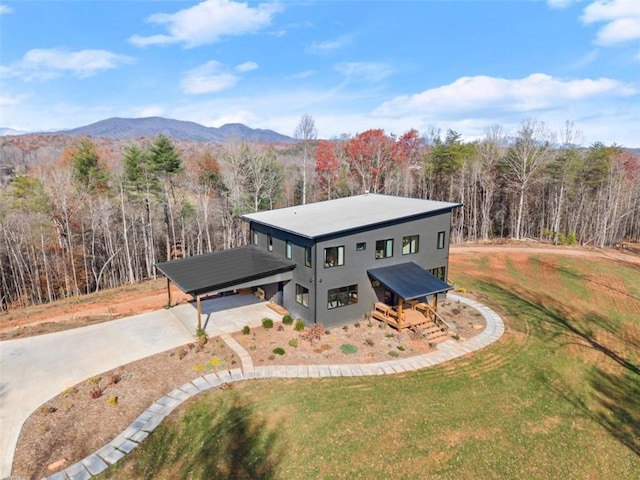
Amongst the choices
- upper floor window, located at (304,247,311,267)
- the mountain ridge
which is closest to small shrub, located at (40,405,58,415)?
upper floor window, located at (304,247,311,267)

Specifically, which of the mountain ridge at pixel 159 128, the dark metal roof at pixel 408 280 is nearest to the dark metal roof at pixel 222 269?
the dark metal roof at pixel 408 280

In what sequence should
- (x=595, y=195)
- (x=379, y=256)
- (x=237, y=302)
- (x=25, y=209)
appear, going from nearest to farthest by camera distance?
(x=379, y=256), (x=237, y=302), (x=25, y=209), (x=595, y=195)

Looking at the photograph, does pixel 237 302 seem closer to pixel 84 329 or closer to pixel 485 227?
pixel 84 329

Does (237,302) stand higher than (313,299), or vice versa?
(313,299)

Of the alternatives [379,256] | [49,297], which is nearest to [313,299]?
[379,256]

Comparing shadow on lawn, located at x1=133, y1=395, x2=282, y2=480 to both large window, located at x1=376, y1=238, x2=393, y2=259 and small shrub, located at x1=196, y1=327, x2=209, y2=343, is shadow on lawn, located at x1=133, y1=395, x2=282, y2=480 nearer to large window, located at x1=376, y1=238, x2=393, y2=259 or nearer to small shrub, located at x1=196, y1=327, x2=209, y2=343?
small shrub, located at x1=196, y1=327, x2=209, y2=343

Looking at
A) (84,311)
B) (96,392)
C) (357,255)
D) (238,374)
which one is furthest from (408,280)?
(84,311)

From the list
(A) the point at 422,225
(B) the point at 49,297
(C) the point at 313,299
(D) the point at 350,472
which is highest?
(A) the point at 422,225
